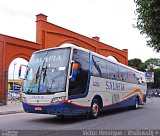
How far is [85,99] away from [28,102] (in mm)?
2517

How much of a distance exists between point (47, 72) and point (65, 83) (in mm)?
1081

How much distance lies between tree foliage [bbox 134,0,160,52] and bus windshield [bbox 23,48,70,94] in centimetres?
441

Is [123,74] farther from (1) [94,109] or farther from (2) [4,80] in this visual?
(2) [4,80]

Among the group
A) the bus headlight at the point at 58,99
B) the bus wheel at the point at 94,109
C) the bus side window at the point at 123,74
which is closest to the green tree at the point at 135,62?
the bus side window at the point at 123,74

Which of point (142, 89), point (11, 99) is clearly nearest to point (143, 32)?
point (142, 89)

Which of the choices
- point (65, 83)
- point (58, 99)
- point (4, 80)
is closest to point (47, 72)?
point (65, 83)

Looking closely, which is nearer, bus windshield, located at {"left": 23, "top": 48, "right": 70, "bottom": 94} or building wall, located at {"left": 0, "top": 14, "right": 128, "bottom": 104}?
bus windshield, located at {"left": 23, "top": 48, "right": 70, "bottom": 94}

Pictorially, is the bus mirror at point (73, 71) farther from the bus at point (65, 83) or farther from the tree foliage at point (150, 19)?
the tree foliage at point (150, 19)

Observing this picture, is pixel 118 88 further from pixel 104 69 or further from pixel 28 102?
pixel 28 102

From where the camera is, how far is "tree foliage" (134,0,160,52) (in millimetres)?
7758

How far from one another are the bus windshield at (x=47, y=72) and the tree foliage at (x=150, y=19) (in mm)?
4409

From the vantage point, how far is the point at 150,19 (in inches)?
321

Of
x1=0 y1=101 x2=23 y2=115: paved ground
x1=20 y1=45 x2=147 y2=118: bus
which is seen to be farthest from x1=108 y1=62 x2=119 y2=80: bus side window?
x1=0 y1=101 x2=23 y2=115: paved ground

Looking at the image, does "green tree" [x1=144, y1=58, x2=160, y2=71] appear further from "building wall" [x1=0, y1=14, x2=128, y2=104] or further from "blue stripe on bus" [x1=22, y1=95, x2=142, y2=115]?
"blue stripe on bus" [x1=22, y1=95, x2=142, y2=115]
